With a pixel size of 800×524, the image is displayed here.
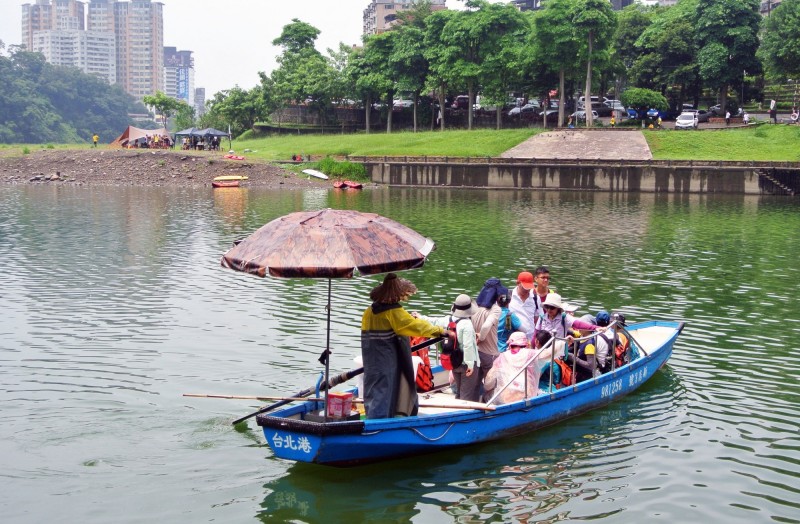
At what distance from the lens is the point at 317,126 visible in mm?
106375

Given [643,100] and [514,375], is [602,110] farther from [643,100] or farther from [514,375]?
[514,375]

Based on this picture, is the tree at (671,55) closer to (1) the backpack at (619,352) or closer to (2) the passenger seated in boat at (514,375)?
(1) the backpack at (619,352)

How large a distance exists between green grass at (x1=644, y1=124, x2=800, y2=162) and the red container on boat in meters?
62.4

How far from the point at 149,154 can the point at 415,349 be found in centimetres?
6968

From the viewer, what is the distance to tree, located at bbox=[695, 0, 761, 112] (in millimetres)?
83562

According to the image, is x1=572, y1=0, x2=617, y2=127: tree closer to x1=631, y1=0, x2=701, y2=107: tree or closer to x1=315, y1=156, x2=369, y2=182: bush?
x1=631, y1=0, x2=701, y2=107: tree

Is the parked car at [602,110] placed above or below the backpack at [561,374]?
above

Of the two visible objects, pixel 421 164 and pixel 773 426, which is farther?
pixel 421 164

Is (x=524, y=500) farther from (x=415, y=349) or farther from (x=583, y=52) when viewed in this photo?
(x=583, y=52)

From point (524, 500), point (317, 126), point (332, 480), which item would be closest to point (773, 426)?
point (524, 500)

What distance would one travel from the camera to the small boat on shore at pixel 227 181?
71.1 m

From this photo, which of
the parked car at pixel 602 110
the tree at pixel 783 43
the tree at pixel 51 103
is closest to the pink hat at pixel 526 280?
the tree at pixel 783 43

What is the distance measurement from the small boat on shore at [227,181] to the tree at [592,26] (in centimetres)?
3127

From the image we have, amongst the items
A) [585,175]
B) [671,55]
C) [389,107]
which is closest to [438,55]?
[389,107]
